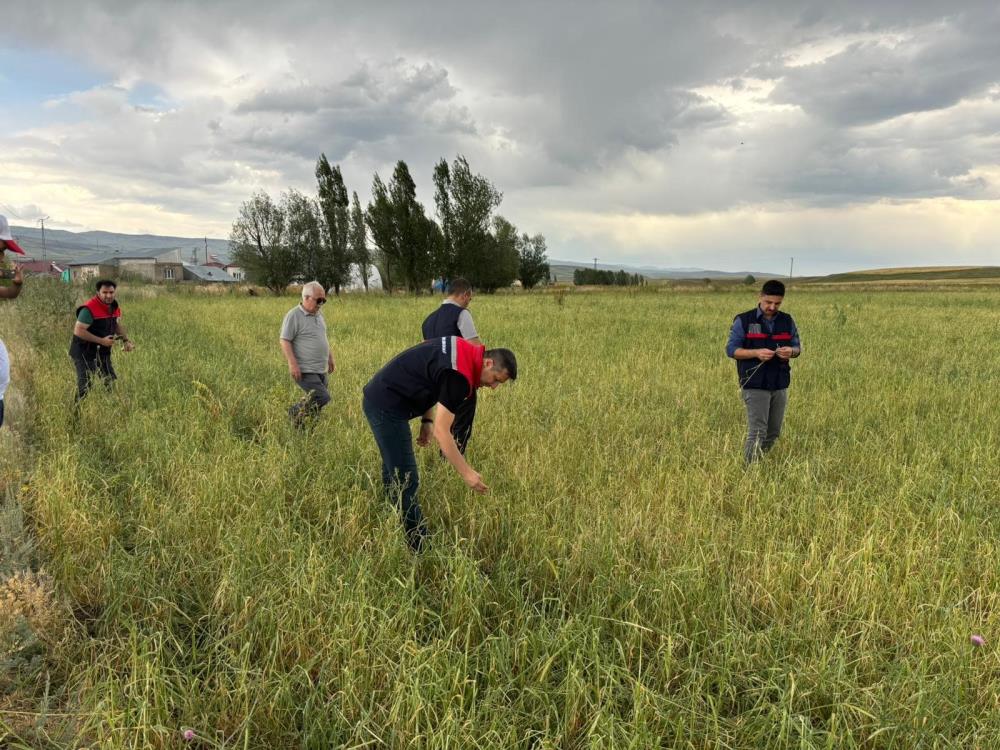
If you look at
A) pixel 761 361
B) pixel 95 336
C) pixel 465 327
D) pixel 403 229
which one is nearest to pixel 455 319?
pixel 465 327

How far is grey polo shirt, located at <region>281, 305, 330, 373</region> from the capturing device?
20.5ft

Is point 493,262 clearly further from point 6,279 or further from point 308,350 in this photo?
point 6,279

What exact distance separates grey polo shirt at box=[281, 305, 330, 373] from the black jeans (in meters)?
3.03

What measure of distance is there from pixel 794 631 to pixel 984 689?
737 mm

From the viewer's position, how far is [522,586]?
3.13 meters

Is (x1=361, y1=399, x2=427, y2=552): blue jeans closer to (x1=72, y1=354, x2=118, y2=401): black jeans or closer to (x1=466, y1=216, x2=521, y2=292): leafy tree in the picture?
(x1=72, y1=354, x2=118, y2=401): black jeans

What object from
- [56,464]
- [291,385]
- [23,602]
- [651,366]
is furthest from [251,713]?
[651,366]

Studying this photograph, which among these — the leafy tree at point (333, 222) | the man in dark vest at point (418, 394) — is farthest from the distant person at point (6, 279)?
the leafy tree at point (333, 222)

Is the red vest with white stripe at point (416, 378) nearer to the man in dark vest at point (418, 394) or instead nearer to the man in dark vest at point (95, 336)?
the man in dark vest at point (418, 394)

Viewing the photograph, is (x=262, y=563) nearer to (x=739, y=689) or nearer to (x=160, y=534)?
(x=160, y=534)

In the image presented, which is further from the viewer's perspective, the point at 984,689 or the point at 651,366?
the point at 651,366

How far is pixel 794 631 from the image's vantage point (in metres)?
2.87

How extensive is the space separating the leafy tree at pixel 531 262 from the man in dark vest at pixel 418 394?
81277 mm

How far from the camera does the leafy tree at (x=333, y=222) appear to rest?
50.9m
